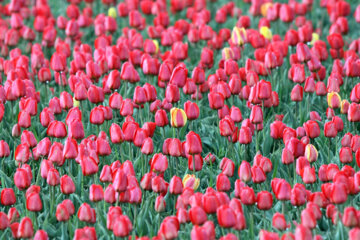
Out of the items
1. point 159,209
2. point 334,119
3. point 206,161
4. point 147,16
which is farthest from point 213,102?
point 147,16

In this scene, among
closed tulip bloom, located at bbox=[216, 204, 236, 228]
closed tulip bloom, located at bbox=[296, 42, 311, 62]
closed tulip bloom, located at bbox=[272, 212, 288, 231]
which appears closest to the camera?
closed tulip bloom, located at bbox=[216, 204, 236, 228]

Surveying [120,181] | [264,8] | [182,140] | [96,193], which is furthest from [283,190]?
[264,8]

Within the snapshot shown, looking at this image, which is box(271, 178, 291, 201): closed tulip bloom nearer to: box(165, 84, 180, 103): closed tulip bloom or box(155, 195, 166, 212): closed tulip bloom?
box(155, 195, 166, 212): closed tulip bloom

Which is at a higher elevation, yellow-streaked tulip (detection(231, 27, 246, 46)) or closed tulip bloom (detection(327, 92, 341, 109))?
yellow-streaked tulip (detection(231, 27, 246, 46))

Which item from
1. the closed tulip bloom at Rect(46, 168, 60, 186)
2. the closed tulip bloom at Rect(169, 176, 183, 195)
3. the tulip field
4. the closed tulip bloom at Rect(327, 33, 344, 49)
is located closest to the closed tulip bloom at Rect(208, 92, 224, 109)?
the tulip field

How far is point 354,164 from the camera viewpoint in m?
4.60

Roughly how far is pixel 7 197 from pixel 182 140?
153cm

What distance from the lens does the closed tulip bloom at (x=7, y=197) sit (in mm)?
3920

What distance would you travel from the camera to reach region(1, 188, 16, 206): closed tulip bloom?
3.92 metres

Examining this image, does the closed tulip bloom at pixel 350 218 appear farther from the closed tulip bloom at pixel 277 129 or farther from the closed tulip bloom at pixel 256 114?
the closed tulip bloom at pixel 256 114

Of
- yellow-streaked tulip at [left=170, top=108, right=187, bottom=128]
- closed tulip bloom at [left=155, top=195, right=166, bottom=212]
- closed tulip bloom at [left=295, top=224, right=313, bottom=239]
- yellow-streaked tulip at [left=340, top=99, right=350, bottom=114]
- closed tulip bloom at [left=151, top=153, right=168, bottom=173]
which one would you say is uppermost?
yellow-streaked tulip at [left=170, top=108, right=187, bottom=128]

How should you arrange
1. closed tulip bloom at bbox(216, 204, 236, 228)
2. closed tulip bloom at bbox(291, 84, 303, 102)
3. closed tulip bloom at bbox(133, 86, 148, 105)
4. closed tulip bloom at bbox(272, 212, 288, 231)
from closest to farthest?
closed tulip bloom at bbox(216, 204, 236, 228) → closed tulip bloom at bbox(272, 212, 288, 231) → closed tulip bloom at bbox(133, 86, 148, 105) → closed tulip bloom at bbox(291, 84, 303, 102)

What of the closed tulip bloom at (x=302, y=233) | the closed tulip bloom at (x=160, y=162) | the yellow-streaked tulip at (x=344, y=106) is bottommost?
the yellow-streaked tulip at (x=344, y=106)

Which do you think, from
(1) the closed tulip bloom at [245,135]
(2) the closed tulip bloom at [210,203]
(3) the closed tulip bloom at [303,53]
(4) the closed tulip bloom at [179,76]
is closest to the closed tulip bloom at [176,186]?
(2) the closed tulip bloom at [210,203]
